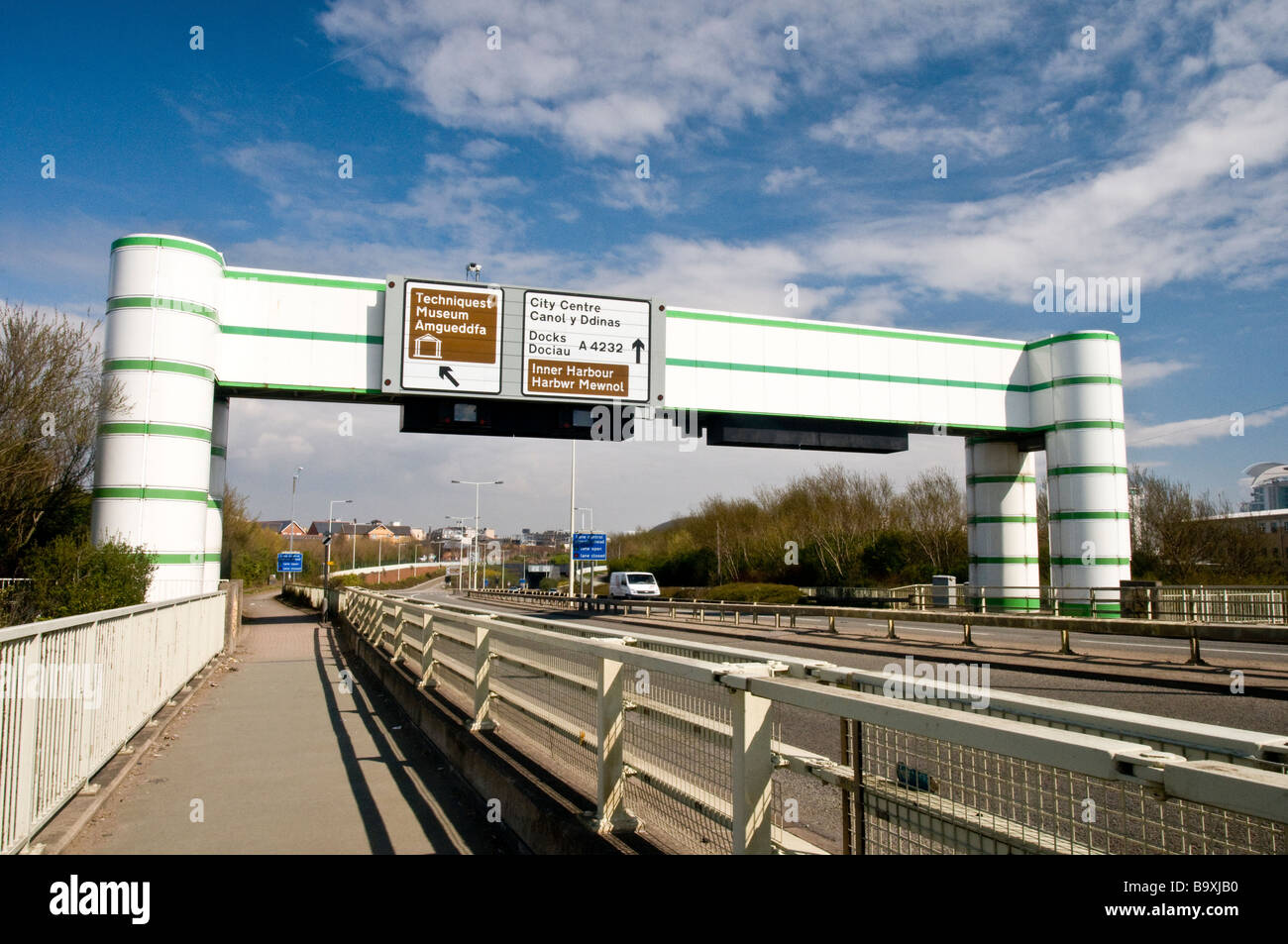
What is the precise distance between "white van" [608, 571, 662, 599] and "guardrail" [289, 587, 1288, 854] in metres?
36.8

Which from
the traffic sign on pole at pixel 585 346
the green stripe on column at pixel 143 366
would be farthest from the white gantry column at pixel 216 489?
the traffic sign on pole at pixel 585 346

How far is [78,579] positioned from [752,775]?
52.0 feet

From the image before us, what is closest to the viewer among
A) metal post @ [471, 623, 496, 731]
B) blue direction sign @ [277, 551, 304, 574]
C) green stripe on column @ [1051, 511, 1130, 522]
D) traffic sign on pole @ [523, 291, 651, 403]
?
metal post @ [471, 623, 496, 731]

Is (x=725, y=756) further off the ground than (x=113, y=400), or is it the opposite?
(x=113, y=400)

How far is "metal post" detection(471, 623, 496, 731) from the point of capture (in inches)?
300

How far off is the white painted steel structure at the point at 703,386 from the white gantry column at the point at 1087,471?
43 mm

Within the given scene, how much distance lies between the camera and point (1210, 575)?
35.8 metres

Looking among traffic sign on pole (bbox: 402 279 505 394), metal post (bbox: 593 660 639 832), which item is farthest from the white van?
metal post (bbox: 593 660 639 832)

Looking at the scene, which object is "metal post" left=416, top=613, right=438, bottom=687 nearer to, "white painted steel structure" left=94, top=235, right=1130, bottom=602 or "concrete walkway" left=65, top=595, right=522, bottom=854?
"concrete walkway" left=65, top=595, right=522, bottom=854

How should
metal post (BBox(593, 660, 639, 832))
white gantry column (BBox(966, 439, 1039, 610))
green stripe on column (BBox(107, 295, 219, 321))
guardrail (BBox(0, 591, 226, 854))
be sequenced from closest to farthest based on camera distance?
metal post (BBox(593, 660, 639, 832)) < guardrail (BBox(0, 591, 226, 854)) < green stripe on column (BBox(107, 295, 219, 321)) < white gantry column (BBox(966, 439, 1039, 610))

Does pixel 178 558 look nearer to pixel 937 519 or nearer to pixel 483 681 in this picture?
pixel 483 681
